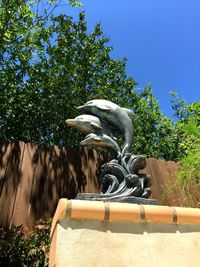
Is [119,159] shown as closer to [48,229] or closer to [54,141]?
[48,229]

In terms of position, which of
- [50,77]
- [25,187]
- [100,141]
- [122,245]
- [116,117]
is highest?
[50,77]

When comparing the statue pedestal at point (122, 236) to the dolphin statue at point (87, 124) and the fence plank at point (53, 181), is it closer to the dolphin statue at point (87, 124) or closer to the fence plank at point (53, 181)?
the dolphin statue at point (87, 124)

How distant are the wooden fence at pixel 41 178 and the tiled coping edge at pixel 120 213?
1.47 m

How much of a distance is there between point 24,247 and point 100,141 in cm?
121

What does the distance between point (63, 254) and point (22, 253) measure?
132cm

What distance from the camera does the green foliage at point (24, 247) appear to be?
2.55 meters

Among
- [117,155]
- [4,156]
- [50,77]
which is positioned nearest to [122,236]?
[117,155]

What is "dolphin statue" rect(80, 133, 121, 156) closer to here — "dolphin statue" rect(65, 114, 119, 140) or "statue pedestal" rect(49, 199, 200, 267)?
"dolphin statue" rect(65, 114, 119, 140)

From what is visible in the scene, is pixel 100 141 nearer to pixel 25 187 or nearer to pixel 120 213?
pixel 120 213

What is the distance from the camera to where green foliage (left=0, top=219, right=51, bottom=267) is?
2.55 metres

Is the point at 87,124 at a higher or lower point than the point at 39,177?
higher

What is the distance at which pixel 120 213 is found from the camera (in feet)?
5.38

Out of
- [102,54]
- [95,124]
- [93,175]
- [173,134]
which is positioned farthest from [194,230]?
[173,134]

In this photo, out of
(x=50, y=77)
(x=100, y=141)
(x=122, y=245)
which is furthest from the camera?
(x=50, y=77)
